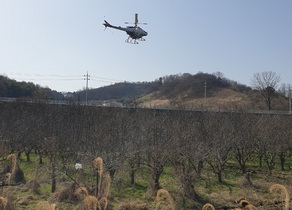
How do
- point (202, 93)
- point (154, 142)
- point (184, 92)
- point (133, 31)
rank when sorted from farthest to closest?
point (184, 92), point (202, 93), point (133, 31), point (154, 142)

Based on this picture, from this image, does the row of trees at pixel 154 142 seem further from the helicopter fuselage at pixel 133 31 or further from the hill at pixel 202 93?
the hill at pixel 202 93

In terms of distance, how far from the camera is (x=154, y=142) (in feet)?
50.8

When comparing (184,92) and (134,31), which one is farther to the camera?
(184,92)

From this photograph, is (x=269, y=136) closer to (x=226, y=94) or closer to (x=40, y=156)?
(x=40, y=156)

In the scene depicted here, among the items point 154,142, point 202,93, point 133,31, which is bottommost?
point 154,142

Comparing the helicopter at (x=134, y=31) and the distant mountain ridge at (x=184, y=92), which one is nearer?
the helicopter at (x=134, y=31)

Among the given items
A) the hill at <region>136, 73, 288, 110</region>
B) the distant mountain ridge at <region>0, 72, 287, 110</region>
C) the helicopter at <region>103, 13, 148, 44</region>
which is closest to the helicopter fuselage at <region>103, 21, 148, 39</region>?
the helicopter at <region>103, 13, 148, 44</region>

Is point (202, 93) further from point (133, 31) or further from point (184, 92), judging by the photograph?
point (133, 31)

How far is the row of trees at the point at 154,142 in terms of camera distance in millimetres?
14273

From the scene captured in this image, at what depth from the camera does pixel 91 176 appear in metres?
13.2

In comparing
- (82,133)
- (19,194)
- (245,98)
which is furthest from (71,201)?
(245,98)

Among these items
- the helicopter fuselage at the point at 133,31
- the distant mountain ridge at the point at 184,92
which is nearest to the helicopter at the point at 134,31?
the helicopter fuselage at the point at 133,31

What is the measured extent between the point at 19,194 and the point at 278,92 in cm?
6502

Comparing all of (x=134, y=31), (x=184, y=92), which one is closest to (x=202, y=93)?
(x=184, y=92)
